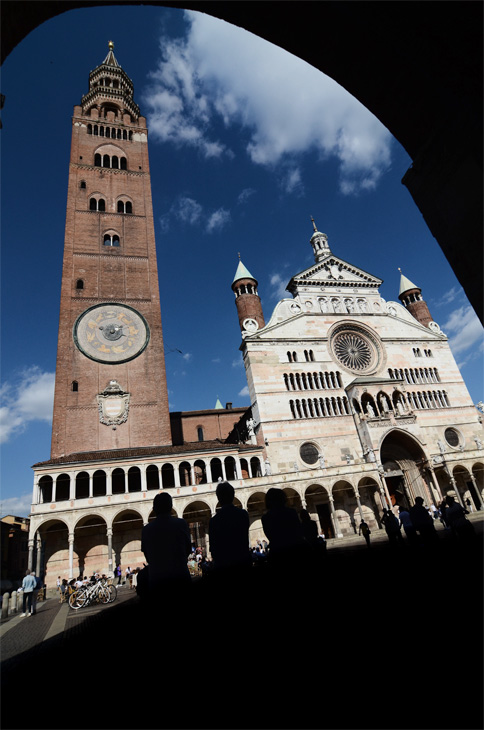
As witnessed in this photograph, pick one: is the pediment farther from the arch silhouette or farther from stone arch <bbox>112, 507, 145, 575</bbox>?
the arch silhouette

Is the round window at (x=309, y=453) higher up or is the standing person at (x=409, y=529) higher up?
the round window at (x=309, y=453)

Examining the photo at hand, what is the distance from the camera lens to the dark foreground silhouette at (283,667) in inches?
67.6

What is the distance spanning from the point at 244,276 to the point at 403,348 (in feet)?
59.4

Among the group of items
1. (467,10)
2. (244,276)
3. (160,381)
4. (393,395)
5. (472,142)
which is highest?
(244,276)

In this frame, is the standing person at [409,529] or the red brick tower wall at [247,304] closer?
the standing person at [409,529]

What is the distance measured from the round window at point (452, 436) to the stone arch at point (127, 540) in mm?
27368

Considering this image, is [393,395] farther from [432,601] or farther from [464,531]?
[432,601]

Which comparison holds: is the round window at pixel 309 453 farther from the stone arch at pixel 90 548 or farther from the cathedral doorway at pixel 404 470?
→ the stone arch at pixel 90 548

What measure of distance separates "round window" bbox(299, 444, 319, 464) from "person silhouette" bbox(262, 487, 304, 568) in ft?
80.2

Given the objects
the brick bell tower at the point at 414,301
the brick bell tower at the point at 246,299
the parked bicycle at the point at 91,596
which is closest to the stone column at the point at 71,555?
the parked bicycle at the point at 91,596

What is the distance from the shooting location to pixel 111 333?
2992cm

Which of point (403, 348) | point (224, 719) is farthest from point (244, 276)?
point (224, 719)

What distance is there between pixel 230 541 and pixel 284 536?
79 centimetres

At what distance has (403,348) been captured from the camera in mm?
36250
